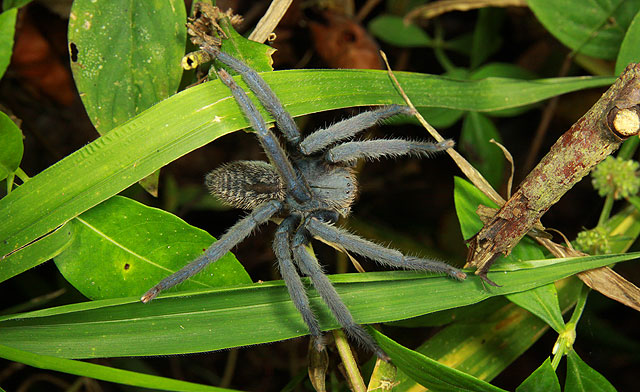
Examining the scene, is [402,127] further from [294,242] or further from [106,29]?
[106,29]

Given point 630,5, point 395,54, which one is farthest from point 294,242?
point 630,5

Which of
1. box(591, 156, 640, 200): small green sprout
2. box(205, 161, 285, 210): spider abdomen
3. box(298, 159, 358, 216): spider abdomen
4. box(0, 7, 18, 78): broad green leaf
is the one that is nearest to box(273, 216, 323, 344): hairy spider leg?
box(205, 161, 285, 210): spider abdomen

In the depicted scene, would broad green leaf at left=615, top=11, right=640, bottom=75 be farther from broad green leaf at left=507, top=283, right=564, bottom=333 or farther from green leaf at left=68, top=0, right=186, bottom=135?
green leaf at left=68, top=0, right=186, bottom=135

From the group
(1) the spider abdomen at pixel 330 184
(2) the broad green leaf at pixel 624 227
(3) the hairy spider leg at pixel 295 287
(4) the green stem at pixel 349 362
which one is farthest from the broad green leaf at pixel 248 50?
(2) the broad green leaf at pixel 624 227

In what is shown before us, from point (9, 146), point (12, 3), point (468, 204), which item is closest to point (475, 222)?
point (468, 204)

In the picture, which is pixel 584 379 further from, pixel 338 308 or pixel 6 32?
pixel 6 32
